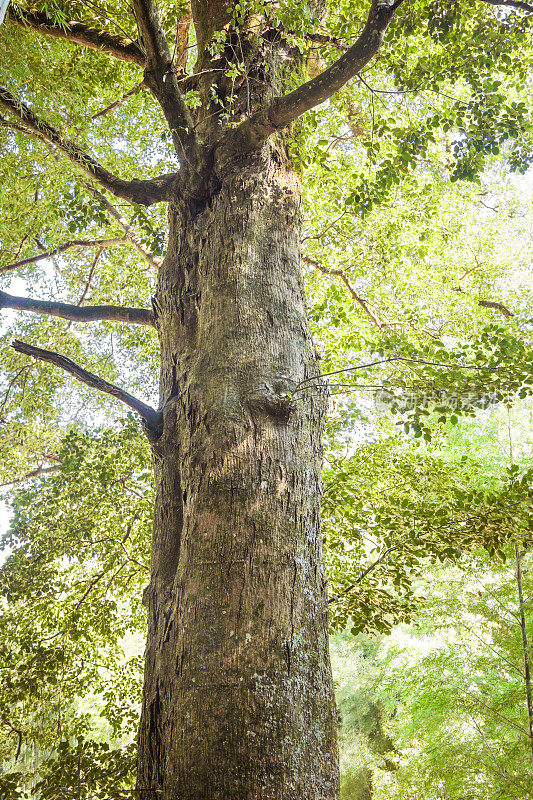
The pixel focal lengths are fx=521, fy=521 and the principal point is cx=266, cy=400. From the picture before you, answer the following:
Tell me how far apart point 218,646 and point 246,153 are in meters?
2.58

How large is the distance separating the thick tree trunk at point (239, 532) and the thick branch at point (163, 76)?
0.34m

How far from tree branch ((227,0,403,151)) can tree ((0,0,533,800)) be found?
0.4 inches

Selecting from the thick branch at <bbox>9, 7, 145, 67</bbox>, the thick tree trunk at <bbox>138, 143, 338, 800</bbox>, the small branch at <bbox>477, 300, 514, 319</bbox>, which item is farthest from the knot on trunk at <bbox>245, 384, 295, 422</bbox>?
the small branch at <bbox>477, 300, 514, 319</bbox>

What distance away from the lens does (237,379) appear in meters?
2.21

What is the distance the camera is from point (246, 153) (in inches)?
118

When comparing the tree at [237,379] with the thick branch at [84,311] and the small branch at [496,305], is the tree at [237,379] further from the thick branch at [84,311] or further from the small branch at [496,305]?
the small branch at [496,305]

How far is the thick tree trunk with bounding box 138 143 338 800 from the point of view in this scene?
154 cm

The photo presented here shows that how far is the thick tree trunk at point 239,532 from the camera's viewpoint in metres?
1.54

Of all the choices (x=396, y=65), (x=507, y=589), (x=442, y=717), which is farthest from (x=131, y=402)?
(x=442, y=717)

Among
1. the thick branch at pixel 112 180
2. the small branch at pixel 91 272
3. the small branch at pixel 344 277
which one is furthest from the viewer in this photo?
the small branch at pixel 91 272

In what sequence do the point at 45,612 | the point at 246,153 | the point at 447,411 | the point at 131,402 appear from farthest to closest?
the point at 45,612
the point at 246,153
the point at 131,402
the point at 447,411

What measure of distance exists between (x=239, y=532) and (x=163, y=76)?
7.44 feet

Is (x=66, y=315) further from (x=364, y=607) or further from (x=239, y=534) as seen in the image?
(x=364, y=607)

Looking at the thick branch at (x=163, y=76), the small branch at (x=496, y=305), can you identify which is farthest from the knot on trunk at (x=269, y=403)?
the small branch at (x=496, y=305)
